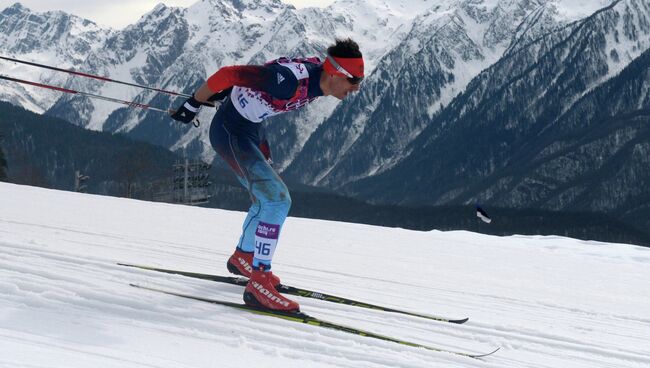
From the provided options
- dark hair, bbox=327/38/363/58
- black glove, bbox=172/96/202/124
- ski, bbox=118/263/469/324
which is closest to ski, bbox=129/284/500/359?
ski, bbox=118/263/469/324

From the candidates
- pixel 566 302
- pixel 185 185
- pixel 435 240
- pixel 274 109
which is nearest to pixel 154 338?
pixel 274 109

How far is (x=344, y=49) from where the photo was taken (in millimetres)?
6199

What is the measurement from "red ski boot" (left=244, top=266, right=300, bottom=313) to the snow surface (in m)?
0.23

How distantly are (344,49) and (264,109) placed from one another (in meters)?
0.87

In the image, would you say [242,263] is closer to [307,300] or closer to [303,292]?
[303,292]

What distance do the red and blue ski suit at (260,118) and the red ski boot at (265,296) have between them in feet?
0.37

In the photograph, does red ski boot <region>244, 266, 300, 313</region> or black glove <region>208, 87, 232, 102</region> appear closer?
red ski boot <region>244, 266, 300, 313</region>

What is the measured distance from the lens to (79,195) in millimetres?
16016

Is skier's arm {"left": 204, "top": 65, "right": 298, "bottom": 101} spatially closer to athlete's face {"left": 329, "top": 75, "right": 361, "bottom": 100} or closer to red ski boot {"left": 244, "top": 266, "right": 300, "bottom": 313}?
athlete's face {"left": 329, "top": 75, "right": 361, "bottom": 100}

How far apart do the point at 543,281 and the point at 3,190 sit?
35.7ft

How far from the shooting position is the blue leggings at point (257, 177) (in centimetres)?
634

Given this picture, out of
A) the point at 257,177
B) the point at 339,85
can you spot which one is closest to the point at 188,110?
the point at 257,177

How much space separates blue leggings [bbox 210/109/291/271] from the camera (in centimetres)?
634

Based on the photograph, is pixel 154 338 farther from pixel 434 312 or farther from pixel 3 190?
pixel 3 190
